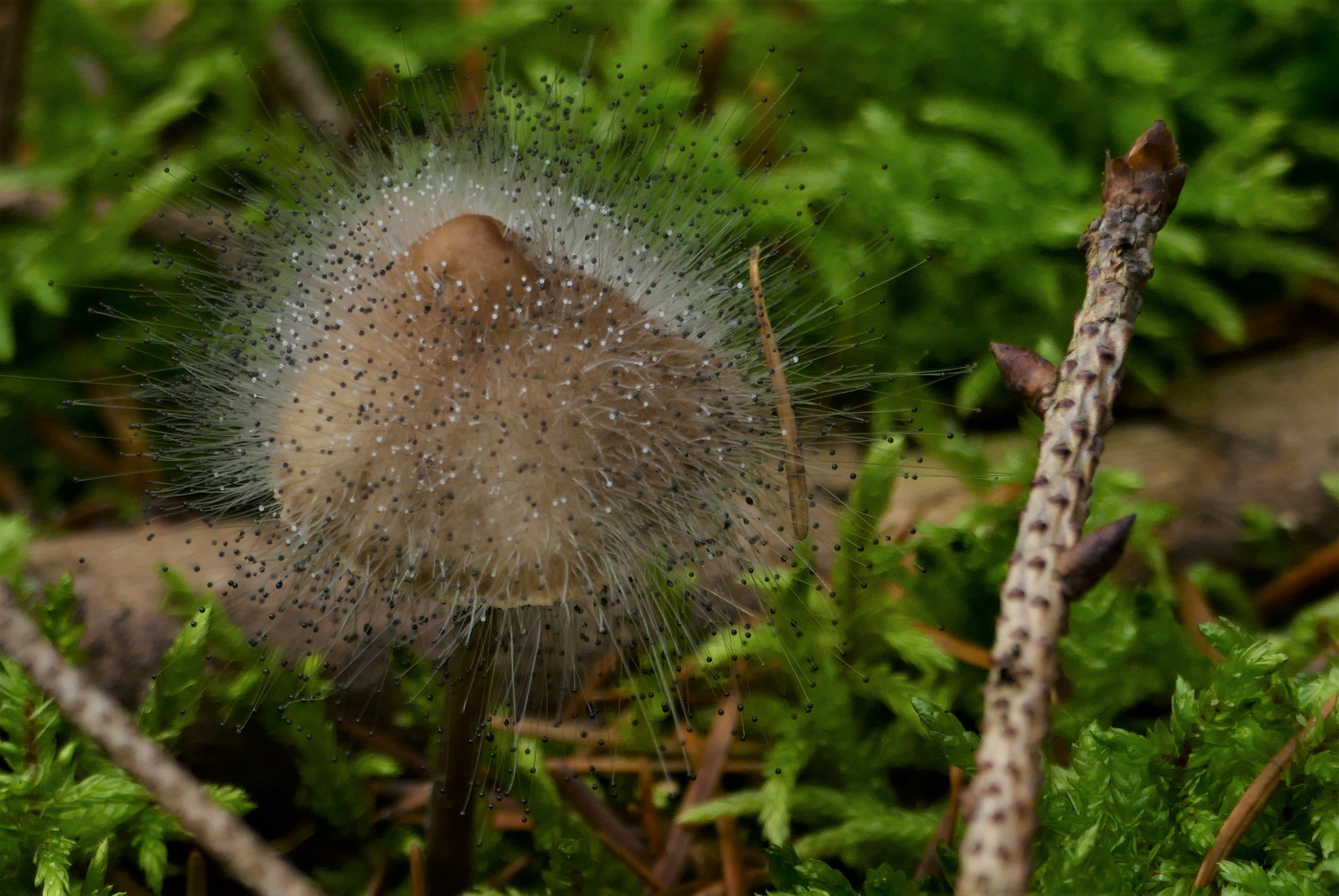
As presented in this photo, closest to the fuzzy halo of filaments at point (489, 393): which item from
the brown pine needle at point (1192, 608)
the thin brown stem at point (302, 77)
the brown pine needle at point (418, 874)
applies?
the brown pine needle at point (418, 874)

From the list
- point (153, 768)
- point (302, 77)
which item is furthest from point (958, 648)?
point (302, 77)

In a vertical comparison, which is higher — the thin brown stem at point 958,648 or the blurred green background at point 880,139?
the blurred green background at point 880,139

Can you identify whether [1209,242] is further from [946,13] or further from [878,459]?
[878,459]

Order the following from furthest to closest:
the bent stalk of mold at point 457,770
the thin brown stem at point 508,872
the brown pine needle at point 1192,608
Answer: the brown pine needle at point 1192,608, the thin brown stem at point 508,872, the bent stalk of mold at point 457,770

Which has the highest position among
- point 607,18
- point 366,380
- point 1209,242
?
point 607,18

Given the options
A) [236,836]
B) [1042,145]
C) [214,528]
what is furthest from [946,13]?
[236,836]

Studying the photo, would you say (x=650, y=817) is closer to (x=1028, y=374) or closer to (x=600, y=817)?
(x=600, y=817)

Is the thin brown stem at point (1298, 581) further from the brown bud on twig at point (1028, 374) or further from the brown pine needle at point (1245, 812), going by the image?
the brown bud on twig at point (1028, 374)
